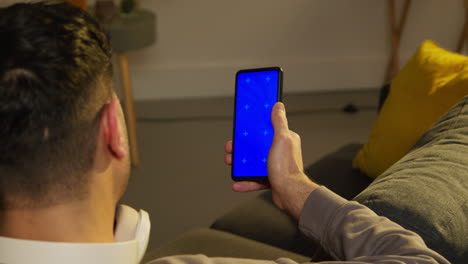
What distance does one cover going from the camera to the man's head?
73cm

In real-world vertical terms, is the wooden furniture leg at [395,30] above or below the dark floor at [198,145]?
above

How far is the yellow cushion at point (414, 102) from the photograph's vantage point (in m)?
1.61

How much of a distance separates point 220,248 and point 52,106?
2.85 feet

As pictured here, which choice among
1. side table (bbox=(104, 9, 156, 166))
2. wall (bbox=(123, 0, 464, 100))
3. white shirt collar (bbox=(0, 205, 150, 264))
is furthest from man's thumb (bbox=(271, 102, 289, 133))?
wall (bbox=(123, 0, 464, 100))

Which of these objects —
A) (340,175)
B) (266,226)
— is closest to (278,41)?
(340,175)

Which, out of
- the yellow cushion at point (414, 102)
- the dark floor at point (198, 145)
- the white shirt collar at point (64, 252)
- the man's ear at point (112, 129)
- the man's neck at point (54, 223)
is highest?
the man's ear at point (112, 129)

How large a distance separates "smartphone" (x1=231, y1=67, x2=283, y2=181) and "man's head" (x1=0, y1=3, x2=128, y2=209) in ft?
1.30

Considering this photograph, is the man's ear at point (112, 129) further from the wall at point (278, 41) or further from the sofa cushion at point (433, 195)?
the wall at point (278, 41)

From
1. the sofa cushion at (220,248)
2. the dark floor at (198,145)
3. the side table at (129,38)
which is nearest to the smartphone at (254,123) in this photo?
the sofa cushion at (220,248)

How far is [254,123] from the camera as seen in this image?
1176mm

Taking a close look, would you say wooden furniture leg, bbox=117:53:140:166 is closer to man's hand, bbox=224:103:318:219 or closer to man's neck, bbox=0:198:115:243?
man's hand, bbox=224:103:318:219

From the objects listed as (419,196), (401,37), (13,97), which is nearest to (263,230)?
(419,196)

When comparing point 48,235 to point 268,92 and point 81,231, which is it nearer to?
point 81,231

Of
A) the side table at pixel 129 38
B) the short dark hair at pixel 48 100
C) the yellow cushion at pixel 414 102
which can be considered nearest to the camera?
the short dark hair at pixel 48 100
